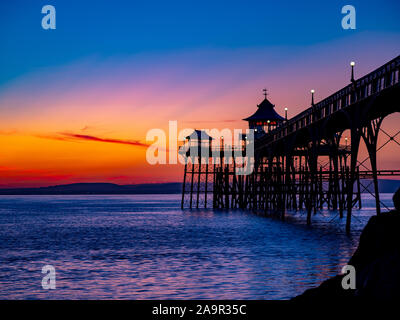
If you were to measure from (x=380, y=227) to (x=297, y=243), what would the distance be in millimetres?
18002

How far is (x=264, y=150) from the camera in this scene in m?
64.9

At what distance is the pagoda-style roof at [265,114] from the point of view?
84.9 meters

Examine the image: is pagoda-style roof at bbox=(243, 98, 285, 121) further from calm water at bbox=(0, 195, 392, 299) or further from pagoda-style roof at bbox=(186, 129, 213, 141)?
calm water at bbox=(0, 195, 392, 299)

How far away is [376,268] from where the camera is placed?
967cm

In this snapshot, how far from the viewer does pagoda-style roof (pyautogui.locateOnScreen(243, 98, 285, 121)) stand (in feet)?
278

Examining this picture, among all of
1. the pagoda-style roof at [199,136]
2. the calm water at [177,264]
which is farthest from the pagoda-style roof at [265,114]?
the calm water at [177,264]

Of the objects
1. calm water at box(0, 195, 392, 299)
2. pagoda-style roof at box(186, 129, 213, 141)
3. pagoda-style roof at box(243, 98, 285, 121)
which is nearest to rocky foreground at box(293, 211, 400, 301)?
calm water at box(0, 195, 392, 299)

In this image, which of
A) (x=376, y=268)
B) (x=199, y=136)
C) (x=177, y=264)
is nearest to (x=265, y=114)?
(x=199, y=136)

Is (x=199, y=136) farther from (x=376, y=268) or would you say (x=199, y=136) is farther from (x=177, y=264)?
(x=376, y=268)

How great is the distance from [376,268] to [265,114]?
76.9m

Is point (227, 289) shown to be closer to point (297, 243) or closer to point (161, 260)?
point (161, 260)

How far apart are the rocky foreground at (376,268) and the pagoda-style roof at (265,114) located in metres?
73.0

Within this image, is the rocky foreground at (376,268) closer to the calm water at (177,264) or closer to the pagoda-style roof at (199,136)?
the calm water at (177,264)

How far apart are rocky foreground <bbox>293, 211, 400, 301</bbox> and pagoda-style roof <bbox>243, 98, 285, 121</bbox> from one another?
2876 inches
